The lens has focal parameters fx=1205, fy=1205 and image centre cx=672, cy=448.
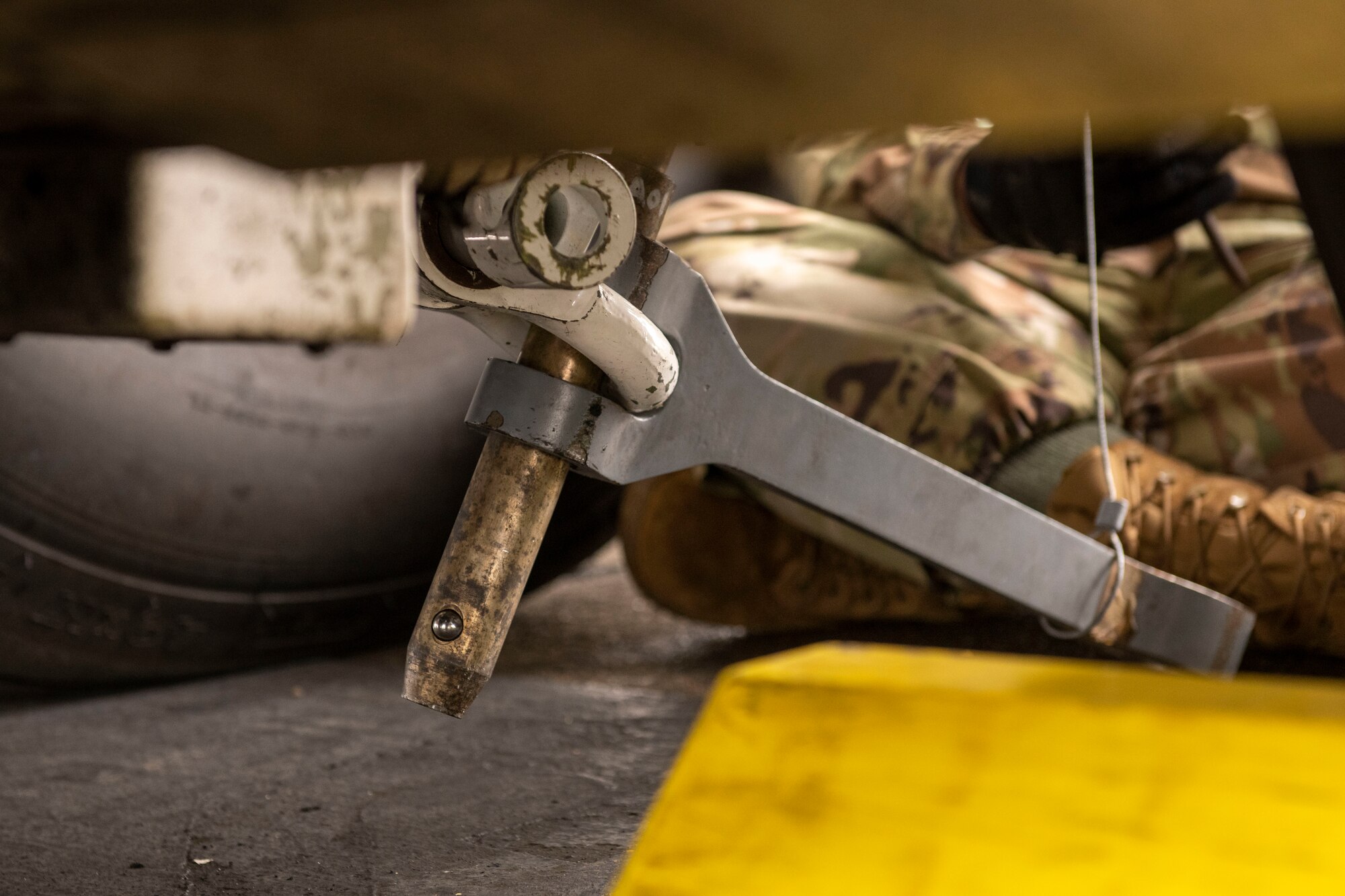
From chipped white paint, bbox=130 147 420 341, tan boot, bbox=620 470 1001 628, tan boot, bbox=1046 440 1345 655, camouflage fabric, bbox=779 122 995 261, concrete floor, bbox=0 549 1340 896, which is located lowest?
concrete floor, bbox=0 549 1340 896

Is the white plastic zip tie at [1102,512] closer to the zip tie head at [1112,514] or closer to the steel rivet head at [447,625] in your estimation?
the zip tie head at [1112,514]

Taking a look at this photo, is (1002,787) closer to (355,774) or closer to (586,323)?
(586,323)

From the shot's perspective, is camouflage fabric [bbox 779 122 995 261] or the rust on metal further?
camouflage fabric [bbox 779 122 995 261]

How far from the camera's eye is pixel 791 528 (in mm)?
1204

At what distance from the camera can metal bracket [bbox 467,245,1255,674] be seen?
0.52 m

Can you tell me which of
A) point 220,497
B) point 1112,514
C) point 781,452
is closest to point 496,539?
point 781,452

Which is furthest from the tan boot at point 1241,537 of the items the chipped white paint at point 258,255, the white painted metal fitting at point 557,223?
the chipped white paint at point 258,255

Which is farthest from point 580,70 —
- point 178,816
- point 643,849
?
point 178,816

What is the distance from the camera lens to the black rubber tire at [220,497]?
947 millimetres

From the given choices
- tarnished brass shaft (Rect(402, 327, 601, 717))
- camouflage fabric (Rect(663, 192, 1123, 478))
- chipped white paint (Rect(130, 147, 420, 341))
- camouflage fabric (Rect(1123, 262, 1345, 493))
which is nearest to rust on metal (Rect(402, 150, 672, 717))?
tarnished brass shaft (Rect(402, 327, 601, 717))

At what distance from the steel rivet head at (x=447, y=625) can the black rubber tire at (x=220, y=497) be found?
56cm

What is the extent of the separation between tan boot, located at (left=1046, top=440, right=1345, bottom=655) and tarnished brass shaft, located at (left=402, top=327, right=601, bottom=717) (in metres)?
0.57

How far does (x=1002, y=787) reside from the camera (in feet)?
0.92

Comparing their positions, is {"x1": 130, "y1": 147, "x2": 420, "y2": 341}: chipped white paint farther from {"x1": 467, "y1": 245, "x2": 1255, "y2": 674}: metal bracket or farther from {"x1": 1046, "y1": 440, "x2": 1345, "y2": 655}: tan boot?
{"x1": 1046, "y1": 440, "x2": 1345, "y2": 655}: tan boot
